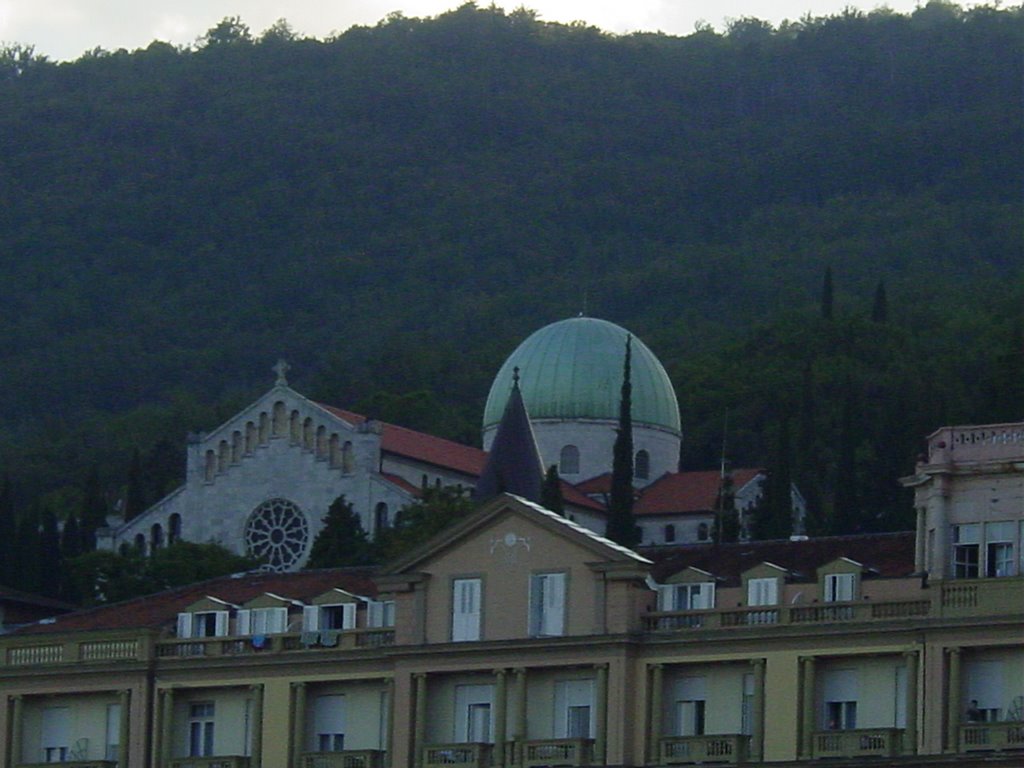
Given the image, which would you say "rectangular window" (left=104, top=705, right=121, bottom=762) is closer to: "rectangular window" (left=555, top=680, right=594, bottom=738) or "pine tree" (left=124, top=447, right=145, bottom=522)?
"rectangular window" (left=555, top=680, right=594, bottom=738)

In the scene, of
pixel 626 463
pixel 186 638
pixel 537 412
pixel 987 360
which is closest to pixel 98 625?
pixel 186 638

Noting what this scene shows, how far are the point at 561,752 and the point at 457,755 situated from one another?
2.73 meters

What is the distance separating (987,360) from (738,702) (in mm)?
118937

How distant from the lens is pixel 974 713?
67.5m

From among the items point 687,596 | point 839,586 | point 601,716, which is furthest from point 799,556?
point 601,716

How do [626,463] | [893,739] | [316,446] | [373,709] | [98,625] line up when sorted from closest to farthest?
1. [893,739]
2. [373,709]
3. [98,625]
4. [626,463]
5. [316,446]

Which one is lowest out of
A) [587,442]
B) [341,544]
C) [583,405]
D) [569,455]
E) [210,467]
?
[341,544]

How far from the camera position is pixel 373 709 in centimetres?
7531

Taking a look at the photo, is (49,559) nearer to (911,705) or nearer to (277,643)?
(277,643)

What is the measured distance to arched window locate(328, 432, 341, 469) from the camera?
15538 cm

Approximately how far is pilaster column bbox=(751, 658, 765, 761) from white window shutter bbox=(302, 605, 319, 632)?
11860 mm

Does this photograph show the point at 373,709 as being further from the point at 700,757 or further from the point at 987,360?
the point at 987,360

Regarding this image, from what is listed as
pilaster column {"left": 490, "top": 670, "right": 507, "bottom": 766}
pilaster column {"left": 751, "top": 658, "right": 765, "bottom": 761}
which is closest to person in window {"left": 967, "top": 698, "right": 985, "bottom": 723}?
pilaster column {"left": 751, "top": 658, "right": 765, "bottom": 761}

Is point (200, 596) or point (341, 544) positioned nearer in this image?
point (200, 596)
